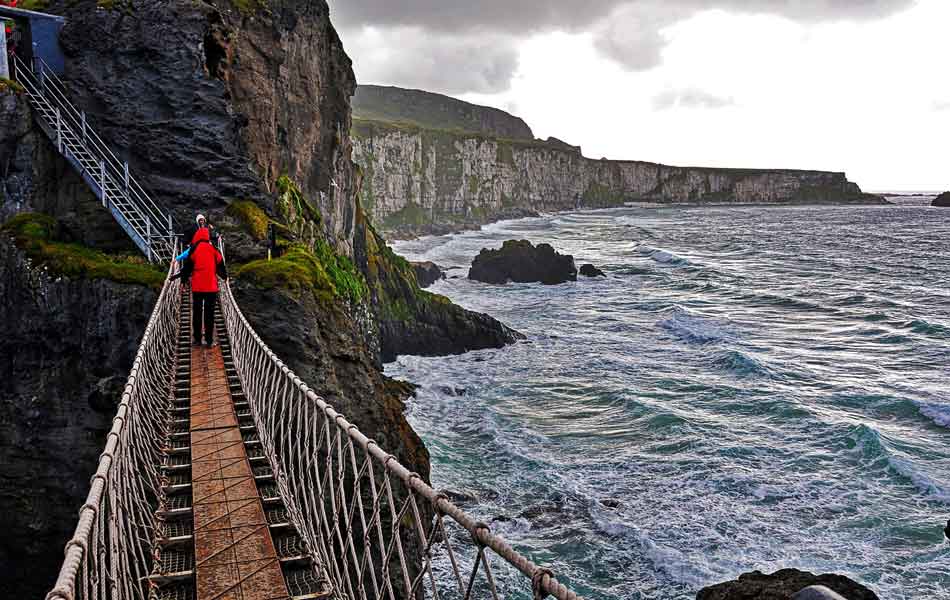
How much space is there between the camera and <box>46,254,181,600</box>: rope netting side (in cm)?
322

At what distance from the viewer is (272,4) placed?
25906 mm

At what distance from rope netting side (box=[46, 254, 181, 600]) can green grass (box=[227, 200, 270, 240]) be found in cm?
672

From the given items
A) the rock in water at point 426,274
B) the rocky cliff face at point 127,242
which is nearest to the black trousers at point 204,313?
the rocky cliff face at point 127,242

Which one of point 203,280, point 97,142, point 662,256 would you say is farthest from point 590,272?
point 203,280

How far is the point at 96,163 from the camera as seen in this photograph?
1488 cm

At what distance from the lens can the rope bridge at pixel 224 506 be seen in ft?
12.0

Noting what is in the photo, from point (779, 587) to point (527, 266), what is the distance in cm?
4517

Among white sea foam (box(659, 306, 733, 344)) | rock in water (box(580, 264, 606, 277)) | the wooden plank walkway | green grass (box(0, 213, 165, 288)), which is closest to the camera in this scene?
the wooden plank walkway

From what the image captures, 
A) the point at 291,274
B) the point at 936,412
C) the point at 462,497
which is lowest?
the point at 462,497

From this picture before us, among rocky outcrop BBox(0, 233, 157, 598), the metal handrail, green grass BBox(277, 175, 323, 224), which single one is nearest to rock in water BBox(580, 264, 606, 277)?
green grass BBox(277, 175, 323, 224)

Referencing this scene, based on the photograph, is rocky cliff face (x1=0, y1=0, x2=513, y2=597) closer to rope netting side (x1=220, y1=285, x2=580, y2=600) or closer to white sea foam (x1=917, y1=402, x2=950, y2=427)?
rope netting side (x1=220, y1=285, x2=580, y2=600)

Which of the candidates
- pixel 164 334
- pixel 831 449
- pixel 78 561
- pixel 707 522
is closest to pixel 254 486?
pixel 78 561

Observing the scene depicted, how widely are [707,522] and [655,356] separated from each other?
15316mm

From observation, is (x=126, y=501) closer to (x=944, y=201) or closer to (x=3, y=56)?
(x=3, y=56)
